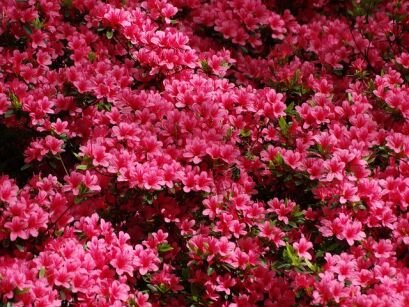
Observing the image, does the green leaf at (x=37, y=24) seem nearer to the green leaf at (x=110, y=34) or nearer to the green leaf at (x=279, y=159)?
the green leaf at (x=110, y=34)

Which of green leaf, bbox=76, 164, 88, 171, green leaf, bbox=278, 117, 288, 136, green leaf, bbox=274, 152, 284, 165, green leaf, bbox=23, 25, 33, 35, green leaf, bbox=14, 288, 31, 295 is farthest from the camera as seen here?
green leaf, bbox=23, 25, 33, 35

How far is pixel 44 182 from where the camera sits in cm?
306

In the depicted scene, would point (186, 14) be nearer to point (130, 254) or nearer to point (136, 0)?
point (136, 0)

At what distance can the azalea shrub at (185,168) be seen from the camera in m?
2.85

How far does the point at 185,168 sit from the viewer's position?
3.05m

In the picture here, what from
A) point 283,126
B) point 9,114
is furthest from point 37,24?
point 283,126

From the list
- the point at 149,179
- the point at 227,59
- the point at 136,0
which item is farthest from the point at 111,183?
the point at 136,0

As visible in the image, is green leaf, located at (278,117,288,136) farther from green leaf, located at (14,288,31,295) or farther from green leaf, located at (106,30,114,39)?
green leaf, located at (14,288,31,295)

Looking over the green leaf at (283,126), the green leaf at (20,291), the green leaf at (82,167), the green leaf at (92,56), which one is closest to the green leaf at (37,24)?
the green leaf at (92,56)

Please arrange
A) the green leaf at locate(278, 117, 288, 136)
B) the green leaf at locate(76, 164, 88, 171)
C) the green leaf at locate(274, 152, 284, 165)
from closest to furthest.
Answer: the green leaf at locate(76, 164, 88, 171) → the green leaf at locate(274, 152, 284, 165) → the green leaf at locate(278, 117, 288, 136)

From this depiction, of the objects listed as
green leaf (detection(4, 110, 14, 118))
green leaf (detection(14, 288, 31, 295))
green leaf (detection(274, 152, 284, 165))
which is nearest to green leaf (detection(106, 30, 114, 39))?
green leaf (detection(4, 110, 14, 118))

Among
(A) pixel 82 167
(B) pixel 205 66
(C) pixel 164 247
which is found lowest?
(C) pixel 164 247

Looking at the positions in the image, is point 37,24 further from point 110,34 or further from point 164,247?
point 164,247

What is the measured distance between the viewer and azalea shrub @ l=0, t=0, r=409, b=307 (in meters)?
2.85
